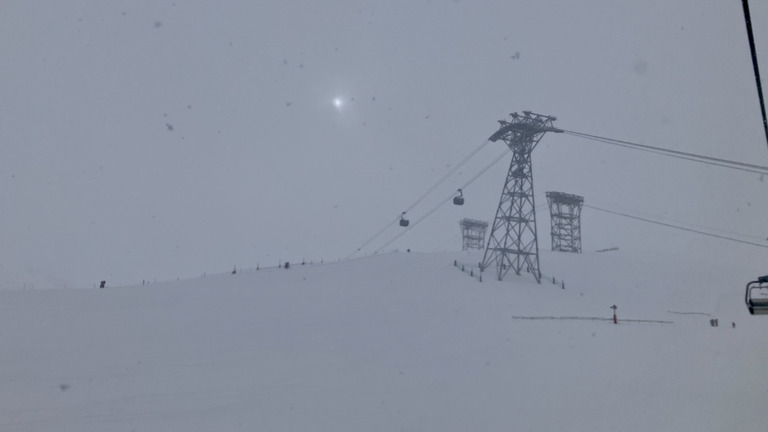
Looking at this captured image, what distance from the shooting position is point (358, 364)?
10.5m

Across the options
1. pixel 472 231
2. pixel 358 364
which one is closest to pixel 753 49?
pixel 358 364

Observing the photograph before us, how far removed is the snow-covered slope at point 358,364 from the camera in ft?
22.7

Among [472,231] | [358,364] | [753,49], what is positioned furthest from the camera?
[472,231]

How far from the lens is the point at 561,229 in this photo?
48.0 metres

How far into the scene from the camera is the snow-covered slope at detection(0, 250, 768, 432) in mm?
6930

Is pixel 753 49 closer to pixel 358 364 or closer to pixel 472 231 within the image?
pixel 358 364

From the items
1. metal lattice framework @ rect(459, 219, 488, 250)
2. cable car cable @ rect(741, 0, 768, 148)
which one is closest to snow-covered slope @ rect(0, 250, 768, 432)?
cable car cable @ rect(741, 0, 768, 148)

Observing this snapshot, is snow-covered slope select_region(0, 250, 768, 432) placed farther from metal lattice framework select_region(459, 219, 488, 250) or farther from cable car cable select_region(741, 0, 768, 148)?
metal lattice framework select_region(459, 219, 488, 250)

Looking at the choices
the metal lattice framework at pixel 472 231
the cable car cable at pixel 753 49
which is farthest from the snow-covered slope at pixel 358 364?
the metal lattice framework at pixel 472 231

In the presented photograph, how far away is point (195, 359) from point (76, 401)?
304 centimetres

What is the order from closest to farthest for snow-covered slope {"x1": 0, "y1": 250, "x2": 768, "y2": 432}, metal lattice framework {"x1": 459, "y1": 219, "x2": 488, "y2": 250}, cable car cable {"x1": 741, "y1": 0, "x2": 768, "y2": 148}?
cable car cable {"x1": 741, "y1": 0, "x2": 768, "y2": 148}
snow-covered slope {"x1": 0, "y1": 250, "x2": 768, "y2": 432}
metal lattice framework {"x1": 459, "y1": 219, "x2": 488, "y2": 250}

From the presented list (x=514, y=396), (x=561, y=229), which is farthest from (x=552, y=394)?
(x=561, y=229)

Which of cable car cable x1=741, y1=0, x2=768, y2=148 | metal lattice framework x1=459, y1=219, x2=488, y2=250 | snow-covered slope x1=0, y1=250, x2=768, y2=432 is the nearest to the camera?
cable car cable x1=741, y1=0, x2=768, y2=148

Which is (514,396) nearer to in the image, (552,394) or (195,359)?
(552,394)
